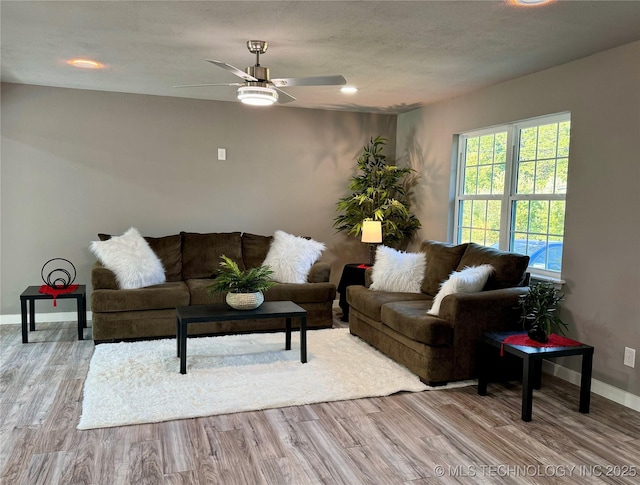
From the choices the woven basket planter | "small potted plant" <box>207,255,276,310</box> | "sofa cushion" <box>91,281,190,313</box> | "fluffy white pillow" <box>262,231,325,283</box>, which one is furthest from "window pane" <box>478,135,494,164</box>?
"sofa cushion" <box>91,281,190,313</box>

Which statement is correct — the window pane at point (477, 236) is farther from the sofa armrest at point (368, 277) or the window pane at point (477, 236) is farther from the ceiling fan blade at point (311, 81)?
the ceiling fan blade at point (311, 81)

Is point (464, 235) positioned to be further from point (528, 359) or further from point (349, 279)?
point (528, 359)

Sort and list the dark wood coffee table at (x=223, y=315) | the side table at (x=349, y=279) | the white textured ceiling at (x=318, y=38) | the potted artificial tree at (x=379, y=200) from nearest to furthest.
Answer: the white textured ceiling at (x=318, y=38)
the dark wood coffee table at (x=223, y=315)
the side table at (x=349, y=279)
the potted artificial tree at (x=379, y=200)

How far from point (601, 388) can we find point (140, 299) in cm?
376

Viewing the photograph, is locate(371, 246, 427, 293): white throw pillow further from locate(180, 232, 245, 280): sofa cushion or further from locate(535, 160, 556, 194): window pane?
locate(180, 232, 245, 280): sofa cushion

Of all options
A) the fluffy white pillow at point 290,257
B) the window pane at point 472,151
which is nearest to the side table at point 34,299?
the fluffy white pillow at point 290,257

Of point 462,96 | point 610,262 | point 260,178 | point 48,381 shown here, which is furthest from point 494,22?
point 48,381

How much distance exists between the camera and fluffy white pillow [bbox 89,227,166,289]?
4.65 m

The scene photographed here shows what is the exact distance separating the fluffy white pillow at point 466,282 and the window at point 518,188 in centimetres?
71

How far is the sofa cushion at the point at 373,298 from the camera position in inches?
169

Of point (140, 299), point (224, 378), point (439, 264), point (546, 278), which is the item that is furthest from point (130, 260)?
point (546, 278)

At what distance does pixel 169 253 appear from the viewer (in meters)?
5.23

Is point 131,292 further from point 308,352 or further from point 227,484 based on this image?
point 227,484

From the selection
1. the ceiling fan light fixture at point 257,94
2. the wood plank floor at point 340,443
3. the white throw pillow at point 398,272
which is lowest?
the wood plank floor at point 340,443
